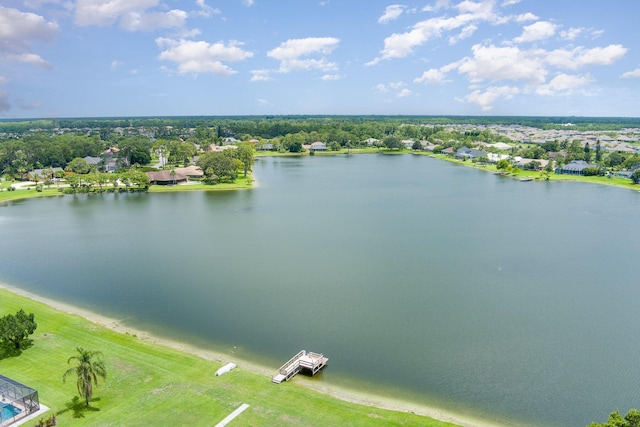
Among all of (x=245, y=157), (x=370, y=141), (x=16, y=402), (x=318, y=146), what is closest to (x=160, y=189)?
(x=245, y=157)

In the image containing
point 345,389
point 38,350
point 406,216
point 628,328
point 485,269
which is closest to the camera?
point 345,389

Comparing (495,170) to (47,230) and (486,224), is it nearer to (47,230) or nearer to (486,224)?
(486,224)

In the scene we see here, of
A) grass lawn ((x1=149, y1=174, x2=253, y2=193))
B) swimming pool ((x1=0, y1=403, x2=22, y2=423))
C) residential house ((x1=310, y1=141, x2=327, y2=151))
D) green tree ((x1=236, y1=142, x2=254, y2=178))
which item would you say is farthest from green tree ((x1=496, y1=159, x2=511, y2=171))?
swimming pool ((x1=0, y1=403, x2=22, y2=423))

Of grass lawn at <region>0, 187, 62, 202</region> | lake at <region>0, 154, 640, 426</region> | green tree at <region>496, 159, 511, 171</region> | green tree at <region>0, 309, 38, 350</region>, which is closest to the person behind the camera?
lake at <region>0, 154, 640, 426</region>

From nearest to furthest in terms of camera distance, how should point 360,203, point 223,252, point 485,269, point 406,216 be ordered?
point 485,269
point 223,252
point 406,216
point 360,203

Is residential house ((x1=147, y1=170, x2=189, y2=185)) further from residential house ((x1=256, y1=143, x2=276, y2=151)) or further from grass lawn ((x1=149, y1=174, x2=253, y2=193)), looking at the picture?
residential house ((x1=256, y1=143, x2=276, y2=151))

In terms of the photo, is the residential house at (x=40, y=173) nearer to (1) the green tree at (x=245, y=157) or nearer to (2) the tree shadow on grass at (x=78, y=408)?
(1) the green tree at (x=245, y=157)

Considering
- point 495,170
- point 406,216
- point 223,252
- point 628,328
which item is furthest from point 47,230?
point 495,170

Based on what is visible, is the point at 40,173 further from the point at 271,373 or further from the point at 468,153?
the point at 468,153
